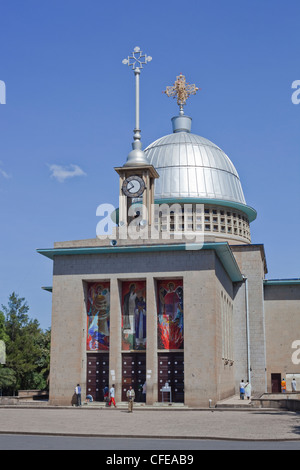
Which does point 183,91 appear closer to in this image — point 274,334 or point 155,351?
point 274,334

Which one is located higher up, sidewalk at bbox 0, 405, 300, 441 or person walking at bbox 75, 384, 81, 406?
person walking at bbox 75, 384, 81, 406

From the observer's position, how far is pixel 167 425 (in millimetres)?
22203

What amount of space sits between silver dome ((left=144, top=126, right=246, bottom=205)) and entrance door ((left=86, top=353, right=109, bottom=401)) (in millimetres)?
17530

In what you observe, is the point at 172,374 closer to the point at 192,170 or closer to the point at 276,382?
the point at 276,382

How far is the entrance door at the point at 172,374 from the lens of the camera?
112ft

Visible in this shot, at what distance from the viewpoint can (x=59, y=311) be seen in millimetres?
35969

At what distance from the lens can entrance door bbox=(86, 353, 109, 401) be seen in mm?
35406

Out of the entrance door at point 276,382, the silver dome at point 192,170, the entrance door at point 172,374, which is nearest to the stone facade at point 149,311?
the entrance door at point 172,374

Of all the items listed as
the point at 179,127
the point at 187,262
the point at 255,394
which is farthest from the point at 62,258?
the point at 179,127

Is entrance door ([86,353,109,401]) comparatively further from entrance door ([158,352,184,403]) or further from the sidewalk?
the sidewalk

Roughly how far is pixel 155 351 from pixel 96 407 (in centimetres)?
454

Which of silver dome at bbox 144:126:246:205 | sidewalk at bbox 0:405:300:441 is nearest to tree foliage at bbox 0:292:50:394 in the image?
silver dome at bbox 144:126:246:205

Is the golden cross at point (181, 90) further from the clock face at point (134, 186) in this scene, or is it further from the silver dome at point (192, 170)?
the clock face at point (134, 186)

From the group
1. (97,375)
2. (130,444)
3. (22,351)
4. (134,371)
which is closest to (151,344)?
(134,371)
